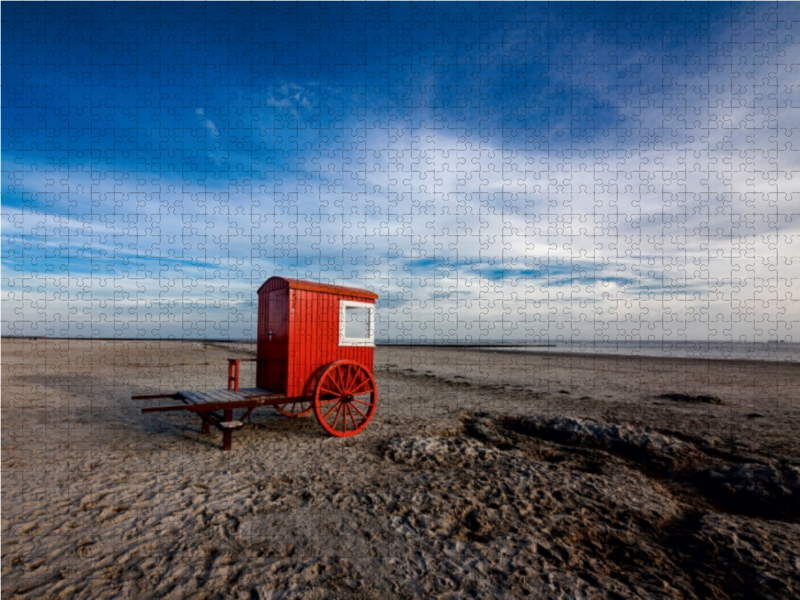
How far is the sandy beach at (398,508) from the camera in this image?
406 cm

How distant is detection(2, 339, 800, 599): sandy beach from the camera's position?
4059mm

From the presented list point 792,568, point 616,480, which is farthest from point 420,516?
point 792,568

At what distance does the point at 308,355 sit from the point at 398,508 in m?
4.45

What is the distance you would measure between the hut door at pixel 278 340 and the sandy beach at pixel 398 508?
1271 mm

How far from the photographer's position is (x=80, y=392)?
14180mm

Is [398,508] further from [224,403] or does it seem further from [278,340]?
[278,340]

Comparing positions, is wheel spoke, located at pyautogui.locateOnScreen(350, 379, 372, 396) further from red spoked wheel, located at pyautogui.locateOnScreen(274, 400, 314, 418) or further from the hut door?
the hut door

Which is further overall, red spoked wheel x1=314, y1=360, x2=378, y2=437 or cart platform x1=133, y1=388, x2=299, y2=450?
red spoked wheel x1=314, y1=360, x2=378, y2=437

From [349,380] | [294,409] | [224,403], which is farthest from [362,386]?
[224,403]

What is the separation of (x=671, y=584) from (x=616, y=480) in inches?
108

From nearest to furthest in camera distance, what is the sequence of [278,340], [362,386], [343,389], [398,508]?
1. [398,508]
2. [278,340]
3. [343,389]
4. [362,386]

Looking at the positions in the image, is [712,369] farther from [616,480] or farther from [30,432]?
[30,432]

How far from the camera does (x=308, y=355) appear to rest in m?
9.20

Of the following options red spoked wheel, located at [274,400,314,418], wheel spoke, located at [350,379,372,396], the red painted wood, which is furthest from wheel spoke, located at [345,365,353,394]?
red spoked wheel, located at [274,400,314,418]
